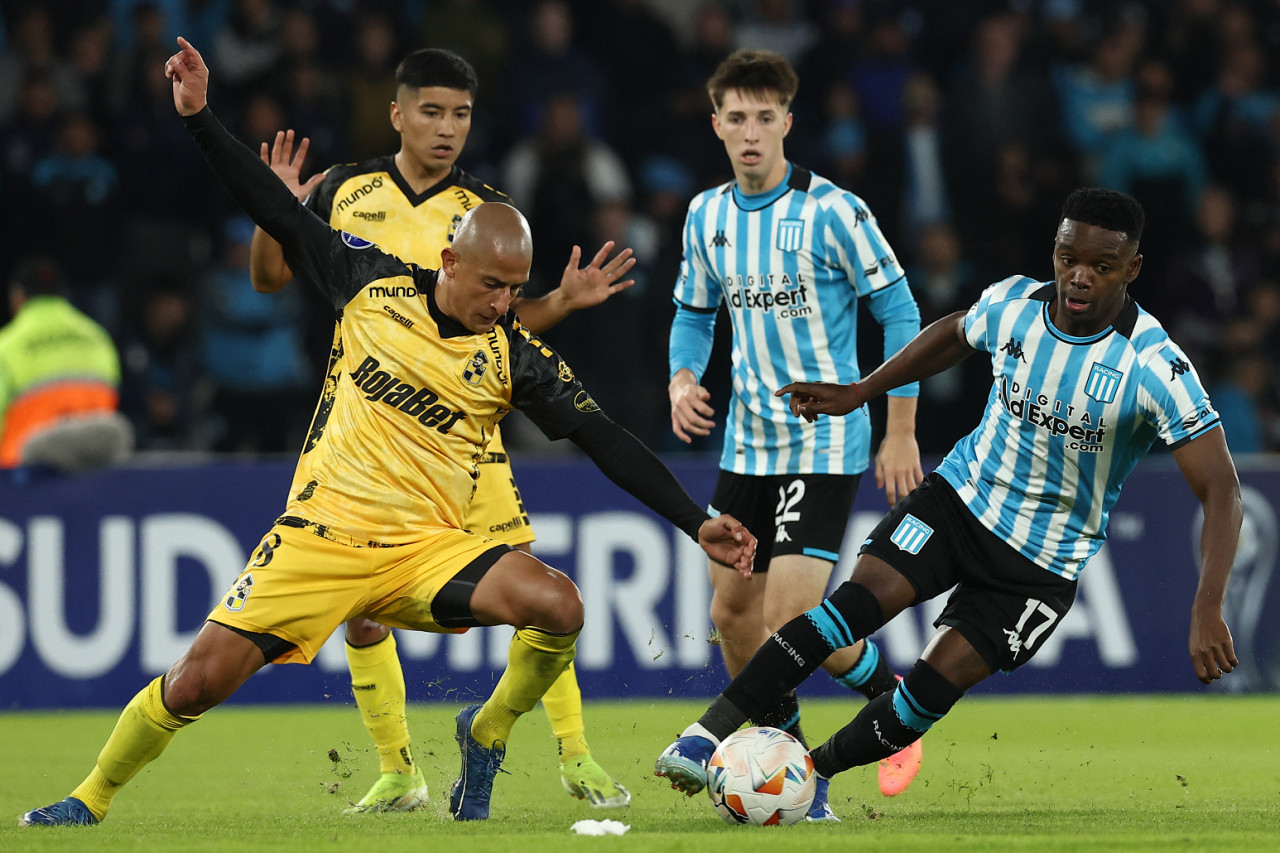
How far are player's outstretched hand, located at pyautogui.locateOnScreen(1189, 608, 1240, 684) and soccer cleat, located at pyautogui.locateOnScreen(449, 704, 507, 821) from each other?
→ 2.25 metres

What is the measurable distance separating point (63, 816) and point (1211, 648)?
3.49 meters

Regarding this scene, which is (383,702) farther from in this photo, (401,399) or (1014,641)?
(1014,641)

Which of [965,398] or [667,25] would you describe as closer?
[965,398]

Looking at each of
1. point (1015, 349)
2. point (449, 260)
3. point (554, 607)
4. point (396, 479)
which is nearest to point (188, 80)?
point (449, 260)

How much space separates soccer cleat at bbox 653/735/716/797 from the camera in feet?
16.8

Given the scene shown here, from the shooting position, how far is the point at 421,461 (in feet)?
18.1

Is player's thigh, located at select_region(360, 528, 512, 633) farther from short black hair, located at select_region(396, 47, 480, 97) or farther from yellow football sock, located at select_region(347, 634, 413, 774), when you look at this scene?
short black hair, located at select_region(396, 47, 480, 97)

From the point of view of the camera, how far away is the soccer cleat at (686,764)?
5.13 metres

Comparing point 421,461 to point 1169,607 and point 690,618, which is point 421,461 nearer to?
point 690,618

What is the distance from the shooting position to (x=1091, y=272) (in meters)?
5.38

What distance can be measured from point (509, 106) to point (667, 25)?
1670mm

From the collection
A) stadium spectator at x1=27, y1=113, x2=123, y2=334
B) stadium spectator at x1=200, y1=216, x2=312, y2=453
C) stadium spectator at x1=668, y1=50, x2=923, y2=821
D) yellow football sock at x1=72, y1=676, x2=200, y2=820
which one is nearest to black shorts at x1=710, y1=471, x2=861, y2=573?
stadium spectator at x1=668, y1=50, x2=923, y2=821

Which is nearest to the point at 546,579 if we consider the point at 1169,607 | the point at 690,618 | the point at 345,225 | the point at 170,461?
the point at 345,225

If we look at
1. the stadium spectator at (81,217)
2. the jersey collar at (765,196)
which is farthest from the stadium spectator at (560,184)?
the jersey collar at (765,196)
